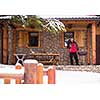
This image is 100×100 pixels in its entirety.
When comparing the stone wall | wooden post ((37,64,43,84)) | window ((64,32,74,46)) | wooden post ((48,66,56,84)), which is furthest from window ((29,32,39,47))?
wooden post ((37,64,43,84))

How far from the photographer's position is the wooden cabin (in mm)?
19203

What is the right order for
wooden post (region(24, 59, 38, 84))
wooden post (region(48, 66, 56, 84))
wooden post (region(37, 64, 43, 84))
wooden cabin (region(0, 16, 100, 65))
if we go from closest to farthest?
wooden post (region(24, 59, 38, 84)) < wooden post (region(37, 64, 43, 84)) < wooden post (region(48, 66, 56, 84)) < wooden cabin (region(0, 16, 100, 65))

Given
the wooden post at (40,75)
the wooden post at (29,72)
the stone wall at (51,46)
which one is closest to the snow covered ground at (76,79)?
the wooden post at (40,75)

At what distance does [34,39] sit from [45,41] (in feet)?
2.33

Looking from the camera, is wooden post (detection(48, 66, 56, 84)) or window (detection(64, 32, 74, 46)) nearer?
wooden post (detection(48, 66, 56, 84))

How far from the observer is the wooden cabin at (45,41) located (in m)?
19.2

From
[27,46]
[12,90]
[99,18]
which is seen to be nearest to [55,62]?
[27,46]

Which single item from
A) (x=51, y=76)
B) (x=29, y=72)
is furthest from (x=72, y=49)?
(x=29, y=72)

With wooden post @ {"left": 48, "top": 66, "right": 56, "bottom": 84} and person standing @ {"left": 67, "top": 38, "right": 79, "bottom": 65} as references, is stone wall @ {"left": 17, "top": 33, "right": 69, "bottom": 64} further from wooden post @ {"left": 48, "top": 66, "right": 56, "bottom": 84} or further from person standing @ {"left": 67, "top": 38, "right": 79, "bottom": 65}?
wooden post @ {"left": 48, "top": 66, "right": 56, "bottom": 84}

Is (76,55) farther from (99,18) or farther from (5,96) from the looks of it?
(5,96)

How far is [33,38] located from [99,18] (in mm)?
4289

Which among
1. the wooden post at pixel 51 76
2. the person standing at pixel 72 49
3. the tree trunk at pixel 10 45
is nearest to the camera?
the wooden post at pixel 51 76

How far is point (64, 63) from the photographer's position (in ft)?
63.6

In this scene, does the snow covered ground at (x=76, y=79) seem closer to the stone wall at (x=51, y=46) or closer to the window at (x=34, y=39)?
the stone wall at (x=51, y=46)
